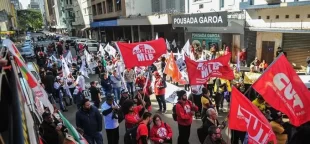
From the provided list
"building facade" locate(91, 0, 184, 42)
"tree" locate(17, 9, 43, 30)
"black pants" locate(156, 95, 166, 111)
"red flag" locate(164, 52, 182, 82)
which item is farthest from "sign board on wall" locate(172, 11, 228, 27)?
"tree" locate(17, 9, 43, 30)

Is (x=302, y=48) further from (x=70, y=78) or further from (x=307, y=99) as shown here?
(x=70, y=78)

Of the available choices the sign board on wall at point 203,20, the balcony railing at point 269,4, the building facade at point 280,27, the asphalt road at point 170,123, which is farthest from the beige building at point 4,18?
the building facade at point 280,27

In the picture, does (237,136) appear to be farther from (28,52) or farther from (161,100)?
(28,52)

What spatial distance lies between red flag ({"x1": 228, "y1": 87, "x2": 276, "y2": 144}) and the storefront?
488 inches

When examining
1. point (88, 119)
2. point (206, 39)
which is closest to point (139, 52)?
point (88, 119)

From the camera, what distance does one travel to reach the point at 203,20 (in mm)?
17672

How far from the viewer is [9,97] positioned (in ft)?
4.72

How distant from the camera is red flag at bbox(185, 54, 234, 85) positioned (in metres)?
6.93

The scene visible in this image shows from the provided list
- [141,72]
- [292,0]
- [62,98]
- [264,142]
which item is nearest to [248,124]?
[264,142]

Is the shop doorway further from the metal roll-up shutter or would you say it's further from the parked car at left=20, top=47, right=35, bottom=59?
the parked car at left=20, top=47, right=35, bottom=59

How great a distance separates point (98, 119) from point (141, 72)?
17.6ft

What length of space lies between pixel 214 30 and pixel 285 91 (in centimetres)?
1482

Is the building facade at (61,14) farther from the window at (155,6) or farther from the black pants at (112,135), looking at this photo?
the black pants at (112,135)

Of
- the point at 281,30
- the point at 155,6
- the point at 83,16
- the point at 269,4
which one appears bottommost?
the point at 281,30
